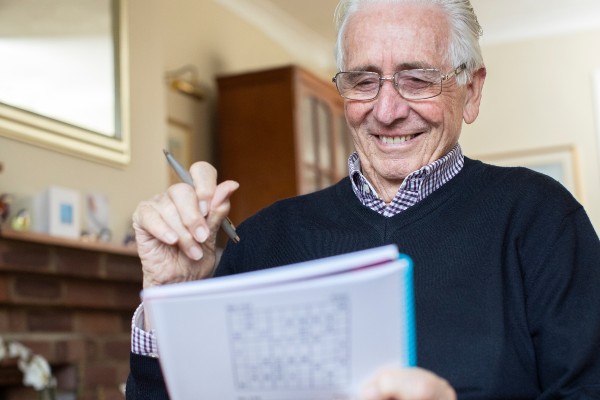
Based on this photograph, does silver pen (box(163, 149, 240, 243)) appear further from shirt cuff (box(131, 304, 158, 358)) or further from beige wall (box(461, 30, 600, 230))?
beige wall (box(461, 30, 600, 230))

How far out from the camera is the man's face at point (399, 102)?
136cm

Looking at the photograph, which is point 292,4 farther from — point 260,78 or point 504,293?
point 504,293

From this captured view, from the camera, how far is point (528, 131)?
547 centimetres

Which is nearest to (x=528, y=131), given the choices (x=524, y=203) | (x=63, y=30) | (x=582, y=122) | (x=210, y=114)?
(x=582, y=122)

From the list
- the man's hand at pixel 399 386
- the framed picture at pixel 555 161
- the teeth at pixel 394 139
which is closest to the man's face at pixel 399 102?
the teeth at pixel 394 139

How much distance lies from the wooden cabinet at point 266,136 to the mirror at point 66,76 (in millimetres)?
1159

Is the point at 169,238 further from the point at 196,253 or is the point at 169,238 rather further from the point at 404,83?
the point at 404,83

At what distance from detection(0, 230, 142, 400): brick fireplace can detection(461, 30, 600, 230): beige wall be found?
2927 mm

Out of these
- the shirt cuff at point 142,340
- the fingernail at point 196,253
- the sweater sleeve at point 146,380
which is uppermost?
the fingernail at point 196,253

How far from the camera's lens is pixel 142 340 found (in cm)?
112

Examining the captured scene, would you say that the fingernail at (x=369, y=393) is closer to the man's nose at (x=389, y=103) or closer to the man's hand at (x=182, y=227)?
the man's hand at (x=182, y=227)

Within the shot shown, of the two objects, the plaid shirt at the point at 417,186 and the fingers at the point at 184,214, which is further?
the plaid shirt at the point at 417,186

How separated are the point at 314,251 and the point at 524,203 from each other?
1.01 feet

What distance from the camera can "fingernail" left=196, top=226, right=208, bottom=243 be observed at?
3.60 feet
